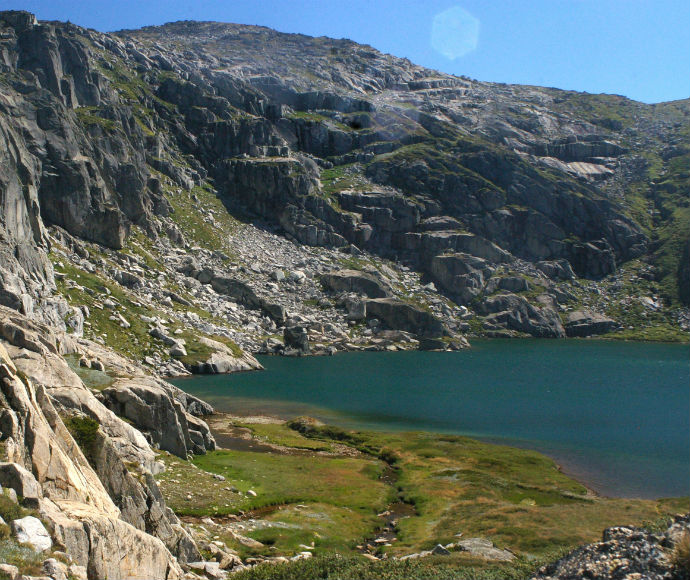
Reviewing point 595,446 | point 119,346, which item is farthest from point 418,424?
point 119,346

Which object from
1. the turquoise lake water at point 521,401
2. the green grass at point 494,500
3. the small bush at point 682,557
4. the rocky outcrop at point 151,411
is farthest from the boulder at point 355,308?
the small bush at point 682,557

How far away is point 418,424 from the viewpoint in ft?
267

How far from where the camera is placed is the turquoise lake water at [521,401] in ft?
209

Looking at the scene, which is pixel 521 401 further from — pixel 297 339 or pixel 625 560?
pixel 625 560

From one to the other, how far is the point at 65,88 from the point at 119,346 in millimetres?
137182

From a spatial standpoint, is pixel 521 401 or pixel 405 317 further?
pixel 405 317

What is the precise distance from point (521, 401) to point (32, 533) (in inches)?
3612

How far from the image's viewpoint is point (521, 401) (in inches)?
3765

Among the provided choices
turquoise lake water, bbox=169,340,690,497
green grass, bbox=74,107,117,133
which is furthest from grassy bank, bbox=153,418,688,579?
green grass, bbox=74,107,117,133

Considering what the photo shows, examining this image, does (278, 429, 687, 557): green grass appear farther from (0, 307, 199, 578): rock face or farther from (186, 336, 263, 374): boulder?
(186, 336, 263, 374): boulder

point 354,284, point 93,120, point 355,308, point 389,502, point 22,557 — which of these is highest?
point 93,120

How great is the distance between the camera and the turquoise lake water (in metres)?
63.7

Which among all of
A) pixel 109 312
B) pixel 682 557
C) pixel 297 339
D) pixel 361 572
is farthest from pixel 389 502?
pixel 297 339

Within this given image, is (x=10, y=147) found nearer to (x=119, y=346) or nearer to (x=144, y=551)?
(x=119, y=346)
